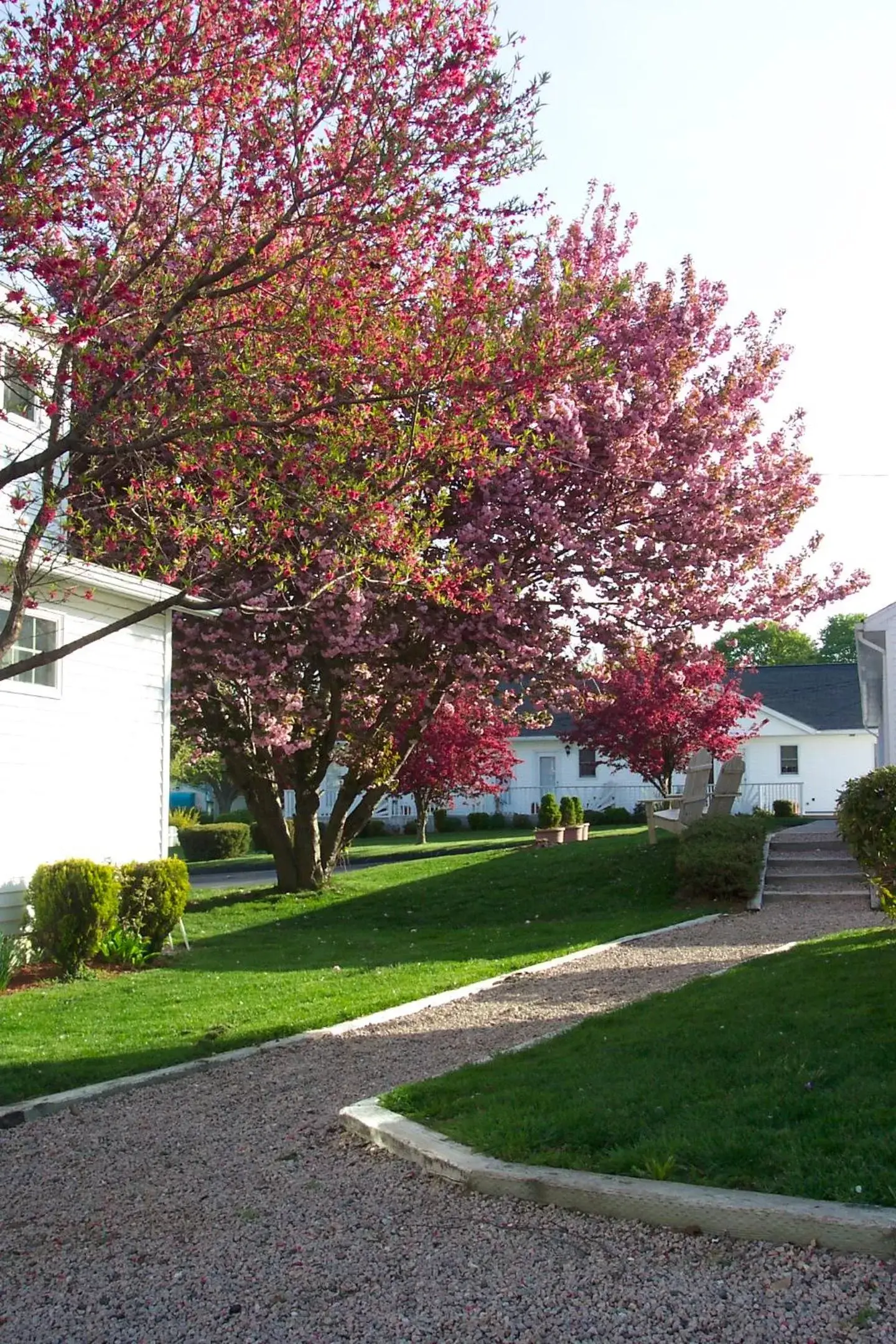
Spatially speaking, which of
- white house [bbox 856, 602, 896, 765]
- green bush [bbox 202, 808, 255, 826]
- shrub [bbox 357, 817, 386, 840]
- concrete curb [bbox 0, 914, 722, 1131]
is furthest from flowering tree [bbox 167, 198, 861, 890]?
green bush [bbox 202, 808, 255, 826]

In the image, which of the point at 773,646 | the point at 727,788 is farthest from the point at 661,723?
the point at 773,646

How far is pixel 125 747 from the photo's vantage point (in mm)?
13195

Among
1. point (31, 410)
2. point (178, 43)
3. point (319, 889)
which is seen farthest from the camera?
point (319, 889)

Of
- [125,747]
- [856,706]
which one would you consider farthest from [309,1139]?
[856,706]

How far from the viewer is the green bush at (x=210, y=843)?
113 feet

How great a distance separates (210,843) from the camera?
1366 inches

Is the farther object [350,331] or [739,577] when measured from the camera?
[739,577]

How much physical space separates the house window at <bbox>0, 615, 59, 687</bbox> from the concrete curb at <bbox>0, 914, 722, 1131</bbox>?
5141mm

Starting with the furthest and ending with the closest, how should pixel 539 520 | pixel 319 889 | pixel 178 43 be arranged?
pixel 319 889, pixel 539 520, pixel 178 43

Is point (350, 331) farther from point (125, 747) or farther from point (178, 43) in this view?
point (125, 747)

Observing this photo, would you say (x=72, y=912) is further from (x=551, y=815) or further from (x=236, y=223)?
(x=551, y=815)

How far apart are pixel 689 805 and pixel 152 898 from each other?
28.7 feet

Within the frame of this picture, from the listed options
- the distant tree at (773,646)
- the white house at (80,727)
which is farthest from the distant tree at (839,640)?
the white house at (80,727)

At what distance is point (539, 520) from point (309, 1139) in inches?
388
